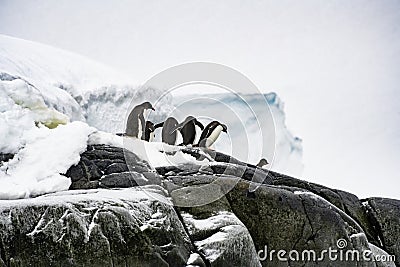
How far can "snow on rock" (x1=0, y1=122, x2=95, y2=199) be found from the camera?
4164mm

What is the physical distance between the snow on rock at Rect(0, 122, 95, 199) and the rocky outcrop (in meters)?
0.14

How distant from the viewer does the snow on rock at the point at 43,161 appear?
416 cm

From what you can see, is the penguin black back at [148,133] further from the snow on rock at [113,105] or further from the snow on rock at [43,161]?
the snow on rock at [113,105]

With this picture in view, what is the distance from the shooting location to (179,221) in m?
3.41

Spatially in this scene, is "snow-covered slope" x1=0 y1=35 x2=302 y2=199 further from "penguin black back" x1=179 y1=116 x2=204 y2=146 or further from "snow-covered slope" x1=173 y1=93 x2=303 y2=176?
"penguin black back" x1=179 y1=116 x2=204 y2=146

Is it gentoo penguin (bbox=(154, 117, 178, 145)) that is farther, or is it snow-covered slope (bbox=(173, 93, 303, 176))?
snow-covered slope (bbox=(173, 93, 303, 176))

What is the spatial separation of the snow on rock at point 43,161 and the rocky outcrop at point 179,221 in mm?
141

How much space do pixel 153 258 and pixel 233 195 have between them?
142cm

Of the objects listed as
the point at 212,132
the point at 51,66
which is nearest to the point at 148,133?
the point at 212,132

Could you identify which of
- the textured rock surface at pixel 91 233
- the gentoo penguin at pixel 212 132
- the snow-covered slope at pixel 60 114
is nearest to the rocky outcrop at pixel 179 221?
the textured rock surface at pixel 91 233

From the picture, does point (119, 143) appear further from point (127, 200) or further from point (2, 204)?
point (2, 204)

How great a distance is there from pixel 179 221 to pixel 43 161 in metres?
1.92

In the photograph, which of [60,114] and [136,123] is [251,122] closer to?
[136,123]

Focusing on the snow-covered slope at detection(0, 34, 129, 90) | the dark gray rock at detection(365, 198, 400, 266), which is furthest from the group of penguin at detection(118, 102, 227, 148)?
the snow-covered slope at detection(0, 34, 129, 90)
